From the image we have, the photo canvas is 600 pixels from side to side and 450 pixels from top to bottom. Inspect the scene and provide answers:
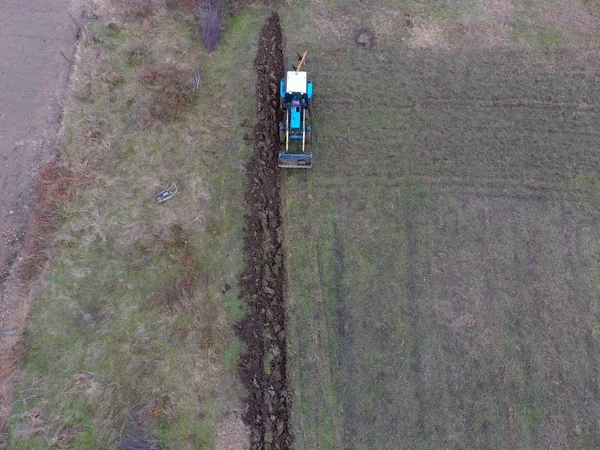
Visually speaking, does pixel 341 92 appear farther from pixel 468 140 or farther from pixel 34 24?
pixel 34 24

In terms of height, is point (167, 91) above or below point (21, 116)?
above

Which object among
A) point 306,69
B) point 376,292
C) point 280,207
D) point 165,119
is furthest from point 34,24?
point 376,292

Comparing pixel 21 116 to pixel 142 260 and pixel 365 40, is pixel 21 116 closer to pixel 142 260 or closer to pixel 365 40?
pixel 142 260

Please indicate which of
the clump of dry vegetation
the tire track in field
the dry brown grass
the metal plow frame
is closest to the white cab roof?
the metal plow frame

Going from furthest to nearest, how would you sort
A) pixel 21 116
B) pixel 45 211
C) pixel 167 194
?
pixel 21 116, pixel 167 194, pixel 45 211

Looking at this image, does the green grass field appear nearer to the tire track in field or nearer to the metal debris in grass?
the metal debris in grass

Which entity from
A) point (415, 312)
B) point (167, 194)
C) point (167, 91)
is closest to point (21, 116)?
point (167, 91)
